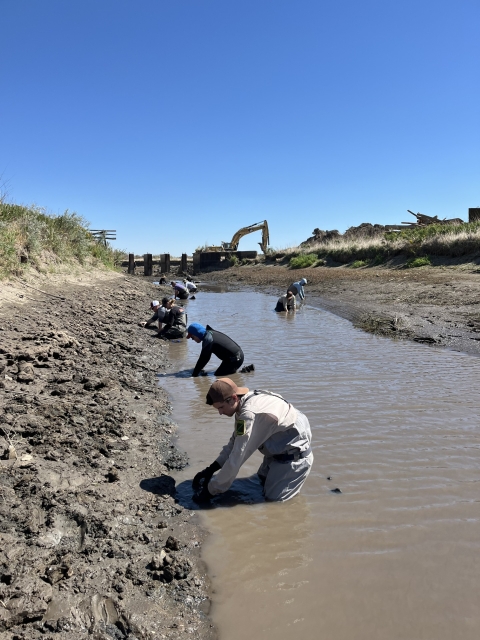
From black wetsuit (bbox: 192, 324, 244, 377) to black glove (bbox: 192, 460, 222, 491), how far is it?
13.1 ft

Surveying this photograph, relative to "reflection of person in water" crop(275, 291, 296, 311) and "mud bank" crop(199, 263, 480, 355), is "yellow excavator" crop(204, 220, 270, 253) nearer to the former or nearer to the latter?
"mud bank" crop(199, 263, 480, 355)

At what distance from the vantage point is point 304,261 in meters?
33.9

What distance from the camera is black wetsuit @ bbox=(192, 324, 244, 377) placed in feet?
27.1

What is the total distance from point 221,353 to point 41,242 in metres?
9.98

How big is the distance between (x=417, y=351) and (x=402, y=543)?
6.61m

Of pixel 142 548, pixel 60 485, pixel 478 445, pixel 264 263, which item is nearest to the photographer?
pixel 142 548

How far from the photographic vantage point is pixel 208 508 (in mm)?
4090

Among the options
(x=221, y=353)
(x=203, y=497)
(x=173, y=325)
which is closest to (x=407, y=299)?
(x=173, y=325)

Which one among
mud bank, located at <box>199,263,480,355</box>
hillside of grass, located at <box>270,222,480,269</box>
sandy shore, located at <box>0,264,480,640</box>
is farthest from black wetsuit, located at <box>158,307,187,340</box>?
hillside of grass, located at <box>270,222,480,269</box>

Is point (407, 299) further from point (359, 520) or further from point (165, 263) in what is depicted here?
point (165, 263)

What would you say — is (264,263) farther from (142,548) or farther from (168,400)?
(142,548)

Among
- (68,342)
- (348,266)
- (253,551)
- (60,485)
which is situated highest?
(348,266)

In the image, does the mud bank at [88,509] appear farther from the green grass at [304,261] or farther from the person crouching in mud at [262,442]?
the green grass at [304,261]

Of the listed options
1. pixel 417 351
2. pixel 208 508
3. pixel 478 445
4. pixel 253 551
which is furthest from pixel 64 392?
pixel 417 351
